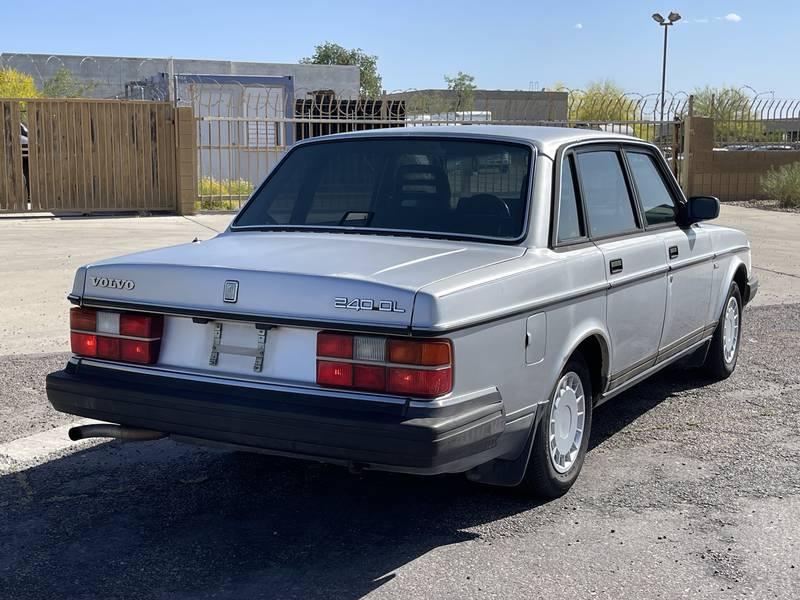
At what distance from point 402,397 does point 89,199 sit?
16345 mm

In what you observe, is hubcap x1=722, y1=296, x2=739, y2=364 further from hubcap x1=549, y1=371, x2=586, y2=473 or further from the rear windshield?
the rear windshield

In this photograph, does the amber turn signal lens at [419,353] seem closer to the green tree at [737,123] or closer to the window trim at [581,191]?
the window trim at [581,191]

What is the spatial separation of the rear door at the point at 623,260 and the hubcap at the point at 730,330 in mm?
1437

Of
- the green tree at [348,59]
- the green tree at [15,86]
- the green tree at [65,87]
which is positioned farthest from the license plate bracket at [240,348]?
the green tree at [348,59]

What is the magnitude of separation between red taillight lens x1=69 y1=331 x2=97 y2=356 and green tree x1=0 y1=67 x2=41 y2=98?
2605cm

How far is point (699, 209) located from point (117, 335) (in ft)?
11.5

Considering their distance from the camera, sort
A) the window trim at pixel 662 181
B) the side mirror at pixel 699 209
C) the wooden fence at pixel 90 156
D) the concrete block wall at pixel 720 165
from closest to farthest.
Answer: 1. the window trim at pixel 662 181
2. the side mirror at pixel 699 209
3. the wooden fence at pixel 90 156
4. the concrete block wall at pixel 720 165

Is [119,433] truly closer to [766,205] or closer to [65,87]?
[766,205]

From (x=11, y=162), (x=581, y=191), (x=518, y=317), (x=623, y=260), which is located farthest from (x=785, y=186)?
(x=518, y=317)

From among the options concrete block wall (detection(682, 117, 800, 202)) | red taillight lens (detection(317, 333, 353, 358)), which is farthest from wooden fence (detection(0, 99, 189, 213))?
red taillight lens (detection(317, 333, 353, 358))

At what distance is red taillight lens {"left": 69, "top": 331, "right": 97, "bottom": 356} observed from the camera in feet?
14.2

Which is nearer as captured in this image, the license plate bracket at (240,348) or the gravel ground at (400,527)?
the gravel ground at (400,527)

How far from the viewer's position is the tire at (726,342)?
6.78 meters

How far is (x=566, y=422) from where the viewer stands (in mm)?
4695
